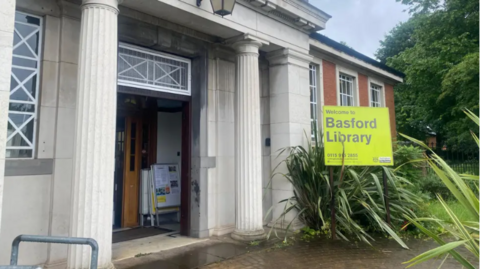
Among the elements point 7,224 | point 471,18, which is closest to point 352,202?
point 7,224

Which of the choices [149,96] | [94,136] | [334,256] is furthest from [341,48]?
[94,136]

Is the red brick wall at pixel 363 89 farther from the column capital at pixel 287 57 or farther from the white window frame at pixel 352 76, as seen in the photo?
the column capital at pixel 287 57

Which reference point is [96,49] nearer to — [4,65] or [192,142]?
[4,65]

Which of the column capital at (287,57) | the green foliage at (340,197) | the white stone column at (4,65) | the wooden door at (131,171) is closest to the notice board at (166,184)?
the wooden door at (131,171)

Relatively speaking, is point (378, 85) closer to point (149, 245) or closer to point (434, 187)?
point (434, 187)

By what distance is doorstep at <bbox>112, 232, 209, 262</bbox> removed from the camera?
5.00m

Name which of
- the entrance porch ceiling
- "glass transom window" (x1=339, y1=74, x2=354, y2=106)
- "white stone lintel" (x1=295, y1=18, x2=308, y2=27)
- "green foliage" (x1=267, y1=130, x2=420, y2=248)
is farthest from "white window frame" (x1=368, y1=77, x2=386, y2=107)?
"green foliage" (x1=267, y1=130, x2=420, y2=248)

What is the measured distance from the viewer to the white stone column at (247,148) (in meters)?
5.94

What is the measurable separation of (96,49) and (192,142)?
8.73 feet

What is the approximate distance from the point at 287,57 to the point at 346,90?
158 inches

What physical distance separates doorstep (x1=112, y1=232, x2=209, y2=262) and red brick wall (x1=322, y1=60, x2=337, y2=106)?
523 centimetres

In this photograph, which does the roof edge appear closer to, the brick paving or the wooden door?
the wooden door

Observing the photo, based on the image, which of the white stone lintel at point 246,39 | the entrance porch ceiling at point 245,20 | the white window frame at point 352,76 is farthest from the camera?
the white window frame at point 352,76

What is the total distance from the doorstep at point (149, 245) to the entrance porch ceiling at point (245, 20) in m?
3.71
